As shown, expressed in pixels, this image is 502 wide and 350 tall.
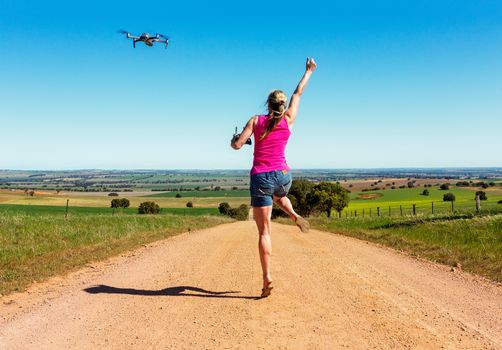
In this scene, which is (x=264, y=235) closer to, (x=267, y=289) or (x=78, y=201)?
(x=267, y=289)

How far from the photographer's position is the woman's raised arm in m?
6.05

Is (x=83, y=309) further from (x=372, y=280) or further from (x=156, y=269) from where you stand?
(x=372, y=280)

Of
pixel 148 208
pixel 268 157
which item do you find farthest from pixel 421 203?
pixel 268 157

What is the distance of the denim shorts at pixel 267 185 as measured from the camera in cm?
580

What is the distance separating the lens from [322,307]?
541cm

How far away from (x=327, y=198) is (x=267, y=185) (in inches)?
2255

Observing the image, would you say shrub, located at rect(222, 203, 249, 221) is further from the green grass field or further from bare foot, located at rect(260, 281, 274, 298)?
bare foot, located at rect(260, 281, 274, 298)

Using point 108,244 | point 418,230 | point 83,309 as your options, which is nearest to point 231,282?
point 83,309

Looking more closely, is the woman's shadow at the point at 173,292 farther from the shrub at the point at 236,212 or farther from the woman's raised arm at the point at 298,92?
the shrub at the point at 236,212

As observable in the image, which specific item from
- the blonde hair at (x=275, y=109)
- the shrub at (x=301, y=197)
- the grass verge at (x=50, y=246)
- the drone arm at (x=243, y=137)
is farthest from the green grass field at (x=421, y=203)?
the drone arm at (x=243, y=137)

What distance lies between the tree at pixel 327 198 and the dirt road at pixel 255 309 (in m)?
53.7

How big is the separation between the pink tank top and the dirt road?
6.01 ft

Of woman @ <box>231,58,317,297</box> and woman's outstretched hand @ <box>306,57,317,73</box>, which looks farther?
woman's outstretched hand @ <box>306,57,317,73</box>

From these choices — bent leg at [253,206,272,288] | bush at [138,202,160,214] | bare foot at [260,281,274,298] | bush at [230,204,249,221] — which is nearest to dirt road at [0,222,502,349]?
bare foot at [260,281,274,298]
